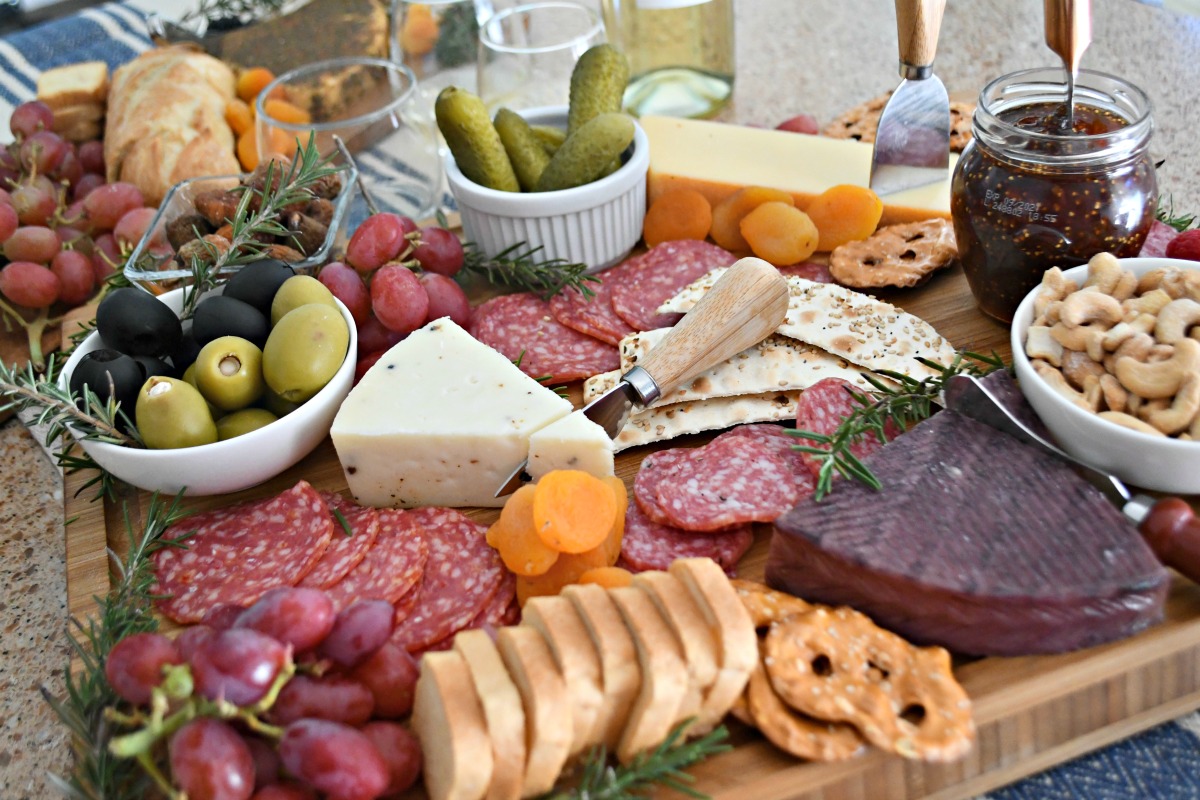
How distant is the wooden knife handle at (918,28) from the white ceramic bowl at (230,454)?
108cm

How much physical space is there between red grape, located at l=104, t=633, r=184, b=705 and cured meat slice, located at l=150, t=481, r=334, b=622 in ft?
0.83

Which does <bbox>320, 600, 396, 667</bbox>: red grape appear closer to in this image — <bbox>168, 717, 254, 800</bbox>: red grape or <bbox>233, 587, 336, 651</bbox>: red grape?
<bbox>233, 587, 336, 651</bbox>: red grape

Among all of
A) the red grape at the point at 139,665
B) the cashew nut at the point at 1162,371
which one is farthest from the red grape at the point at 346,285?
the cashew nut at the point at 1162,371

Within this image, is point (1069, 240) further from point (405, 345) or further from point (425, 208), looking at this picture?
point (425, 208)

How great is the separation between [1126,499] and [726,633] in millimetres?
538

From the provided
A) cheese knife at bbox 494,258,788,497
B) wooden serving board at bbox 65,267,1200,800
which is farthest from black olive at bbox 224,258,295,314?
wooden serving board at bbox 65,267,1200,800

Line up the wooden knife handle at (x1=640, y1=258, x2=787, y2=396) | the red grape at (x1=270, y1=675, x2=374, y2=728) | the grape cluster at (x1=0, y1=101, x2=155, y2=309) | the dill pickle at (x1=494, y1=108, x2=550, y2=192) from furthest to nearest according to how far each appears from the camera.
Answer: the grape cluster at (x1=0, y1=101, x2=155, y2=309) < the dill pickle at (x1=494, y1=108, x2=550, y2=192) < the wooden knife handle at (x1=640, y1=258, x2=787, y2=396) < the red grape at (x1=270, y1=675, x2=374, y2=728)

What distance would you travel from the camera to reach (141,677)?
3.29 ft

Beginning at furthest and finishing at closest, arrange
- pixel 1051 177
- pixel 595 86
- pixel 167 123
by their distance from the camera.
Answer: pixel 167 123 < pixel 595 86 < pixel 1051 177

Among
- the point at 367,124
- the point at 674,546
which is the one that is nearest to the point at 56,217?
the point at 367,124

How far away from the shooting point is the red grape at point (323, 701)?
102cm

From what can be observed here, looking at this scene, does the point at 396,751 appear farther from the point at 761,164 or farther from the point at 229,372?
the point at 761,164

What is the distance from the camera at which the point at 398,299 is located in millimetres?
1603

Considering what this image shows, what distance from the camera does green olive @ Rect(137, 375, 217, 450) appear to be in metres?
1.35
